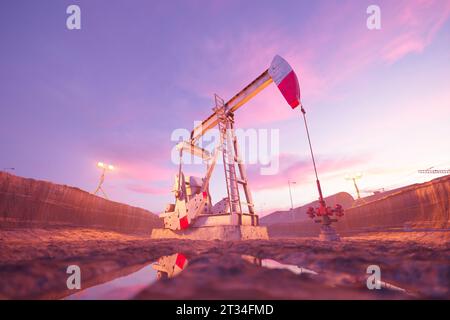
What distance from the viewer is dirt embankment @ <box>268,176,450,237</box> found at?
7.63 meters

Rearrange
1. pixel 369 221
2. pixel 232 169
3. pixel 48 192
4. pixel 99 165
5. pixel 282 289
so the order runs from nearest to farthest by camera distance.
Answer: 1. pixel 282 289
2. pixel 48 192
3. pixel 232 169
4. pixel 369 221
5. pixel 99 165

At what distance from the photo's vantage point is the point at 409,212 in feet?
31.1

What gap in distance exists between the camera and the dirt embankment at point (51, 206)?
7.38 m

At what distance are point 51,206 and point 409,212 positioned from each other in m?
16.7

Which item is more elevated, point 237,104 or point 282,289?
point 237,104

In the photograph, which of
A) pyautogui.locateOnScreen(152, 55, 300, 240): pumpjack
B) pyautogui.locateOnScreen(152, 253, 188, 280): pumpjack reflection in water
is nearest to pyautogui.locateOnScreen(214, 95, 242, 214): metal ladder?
pyautogui.locateOnScreen(152, 55, 300, 240): pumpjack

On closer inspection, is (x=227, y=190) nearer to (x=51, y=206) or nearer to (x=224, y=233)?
(x=224, y=233)

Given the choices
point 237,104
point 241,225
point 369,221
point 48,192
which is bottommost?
point 369,221

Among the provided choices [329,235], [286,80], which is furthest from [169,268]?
[286,80]

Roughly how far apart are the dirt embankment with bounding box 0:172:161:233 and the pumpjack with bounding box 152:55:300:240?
13.5ft

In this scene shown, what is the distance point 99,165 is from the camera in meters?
23.3

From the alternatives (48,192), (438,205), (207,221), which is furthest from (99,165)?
(438,205)
